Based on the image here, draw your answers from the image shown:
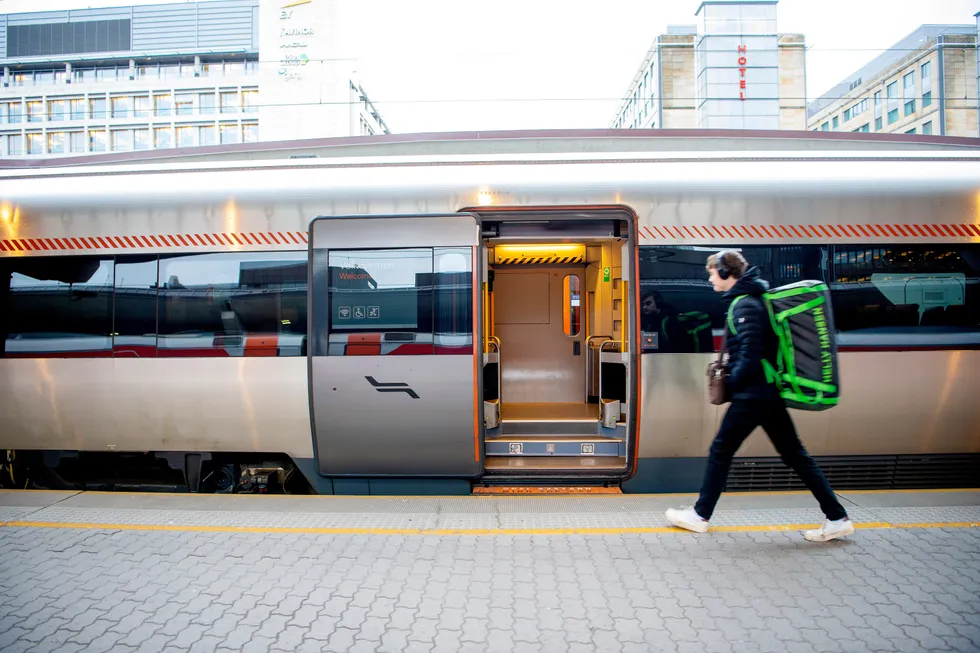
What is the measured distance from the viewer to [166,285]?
4.96 metres

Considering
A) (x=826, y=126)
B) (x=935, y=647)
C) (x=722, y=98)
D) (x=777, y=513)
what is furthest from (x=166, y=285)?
(x=826, y=126)

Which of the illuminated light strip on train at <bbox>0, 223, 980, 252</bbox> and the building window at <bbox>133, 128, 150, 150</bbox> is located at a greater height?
the building window at <bbox>133, 128, 150, 150</bbox>

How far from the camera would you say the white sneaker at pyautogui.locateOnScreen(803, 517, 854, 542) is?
144 inches

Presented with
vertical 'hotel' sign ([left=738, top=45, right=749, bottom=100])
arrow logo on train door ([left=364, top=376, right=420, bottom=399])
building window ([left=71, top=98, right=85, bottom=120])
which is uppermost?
building window ([left=71, top=98, right=85, bottom=120])

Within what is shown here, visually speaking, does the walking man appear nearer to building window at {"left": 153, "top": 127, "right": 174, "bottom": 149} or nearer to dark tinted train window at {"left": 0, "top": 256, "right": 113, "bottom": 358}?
dark tinted train window at {"left": 0, "top": 256, "right": 113, "bottom": 358}

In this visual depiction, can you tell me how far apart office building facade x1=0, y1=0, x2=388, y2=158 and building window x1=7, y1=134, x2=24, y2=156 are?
13 cm

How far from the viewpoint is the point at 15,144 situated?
76.6 m

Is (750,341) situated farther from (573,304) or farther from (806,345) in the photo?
(573,304)

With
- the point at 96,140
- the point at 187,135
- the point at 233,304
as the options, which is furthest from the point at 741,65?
the point at 96,140

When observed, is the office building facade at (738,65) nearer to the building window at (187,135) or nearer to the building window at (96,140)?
the building window at (187,135)

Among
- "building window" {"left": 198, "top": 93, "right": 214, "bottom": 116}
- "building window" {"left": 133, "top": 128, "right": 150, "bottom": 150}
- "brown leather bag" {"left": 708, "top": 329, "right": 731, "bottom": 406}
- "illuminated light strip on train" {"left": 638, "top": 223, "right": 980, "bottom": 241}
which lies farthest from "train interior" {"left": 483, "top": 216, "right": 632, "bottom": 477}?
"building window" {"left": 133, "top": 128, "right": 150, "bottom": 150}

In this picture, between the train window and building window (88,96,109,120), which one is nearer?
the train window

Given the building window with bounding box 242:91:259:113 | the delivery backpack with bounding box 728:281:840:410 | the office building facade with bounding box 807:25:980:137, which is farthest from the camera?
the building window with bounding box 242:91:259:113

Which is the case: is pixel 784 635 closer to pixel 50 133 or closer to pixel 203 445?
pixel 203 445
